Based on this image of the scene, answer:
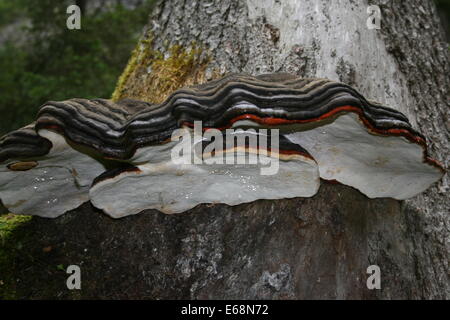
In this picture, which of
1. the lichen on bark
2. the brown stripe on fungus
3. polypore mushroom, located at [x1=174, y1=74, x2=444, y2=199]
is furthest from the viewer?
the lichen on bark

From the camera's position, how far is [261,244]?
2.53 metres

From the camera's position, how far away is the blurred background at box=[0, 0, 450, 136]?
6.54 m

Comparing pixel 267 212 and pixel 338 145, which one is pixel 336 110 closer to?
pixel 338 145

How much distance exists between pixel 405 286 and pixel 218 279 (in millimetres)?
1074

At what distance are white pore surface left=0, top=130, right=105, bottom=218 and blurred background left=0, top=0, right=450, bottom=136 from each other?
3.50 metres

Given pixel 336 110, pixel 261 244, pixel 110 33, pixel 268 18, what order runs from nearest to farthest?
1. pixel 336 110
2. pixel 261 244
3. pixel 268 18
4. pixel 110 33

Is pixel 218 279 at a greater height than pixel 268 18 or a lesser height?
lesser

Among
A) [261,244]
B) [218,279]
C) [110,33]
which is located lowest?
[218,279]

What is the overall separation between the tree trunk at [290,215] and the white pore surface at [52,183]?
11cm

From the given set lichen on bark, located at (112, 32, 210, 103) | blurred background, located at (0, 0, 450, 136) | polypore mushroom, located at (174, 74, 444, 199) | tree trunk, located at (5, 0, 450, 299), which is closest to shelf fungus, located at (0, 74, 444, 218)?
polypore mushroom, located at (174, 74, 444, 199)

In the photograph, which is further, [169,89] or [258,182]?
[169,89]

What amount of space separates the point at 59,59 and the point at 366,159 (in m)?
5.98

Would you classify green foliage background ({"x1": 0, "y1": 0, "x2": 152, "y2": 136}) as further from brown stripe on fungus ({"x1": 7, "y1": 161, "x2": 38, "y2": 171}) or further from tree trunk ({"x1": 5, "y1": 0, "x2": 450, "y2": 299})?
brown stripe on fungus ({"x1": 7, "y1": 161, "x2": 38, "y2": 171})
